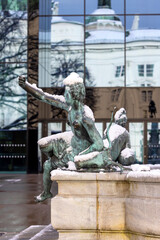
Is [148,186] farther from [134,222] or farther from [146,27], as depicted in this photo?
[146,27]

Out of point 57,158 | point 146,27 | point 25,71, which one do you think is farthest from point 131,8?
point 57,158

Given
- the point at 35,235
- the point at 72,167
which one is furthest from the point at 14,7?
the point at 72,167

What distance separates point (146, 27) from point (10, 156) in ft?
28.2

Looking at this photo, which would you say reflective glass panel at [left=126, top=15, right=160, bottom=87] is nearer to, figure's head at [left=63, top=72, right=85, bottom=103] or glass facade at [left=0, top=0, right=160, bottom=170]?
glass facade at [left=0, top=0, right=160, bottom=170]

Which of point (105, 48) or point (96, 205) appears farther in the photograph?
point (105, 48)

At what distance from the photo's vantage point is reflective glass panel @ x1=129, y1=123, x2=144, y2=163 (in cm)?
2353

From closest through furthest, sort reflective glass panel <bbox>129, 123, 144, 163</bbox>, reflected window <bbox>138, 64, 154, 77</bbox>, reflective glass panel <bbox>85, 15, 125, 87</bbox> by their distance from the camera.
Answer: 1. reflective glass panel <bbox>129, 123, 144, 163</bbox>
2. reflected window <bbox>138, 64, 154, 77</bbox>
3. reflective glass panel <bbox>85, 15, 125, 87</bbox>

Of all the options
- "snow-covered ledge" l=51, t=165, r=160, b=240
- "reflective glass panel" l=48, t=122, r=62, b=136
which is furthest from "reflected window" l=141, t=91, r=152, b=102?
"snow-covered ledge" l=51, t=165, r=160, b=240

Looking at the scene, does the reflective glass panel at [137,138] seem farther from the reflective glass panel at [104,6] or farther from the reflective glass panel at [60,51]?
the reflective glass panel at [104,6]

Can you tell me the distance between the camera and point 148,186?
14.7 ft

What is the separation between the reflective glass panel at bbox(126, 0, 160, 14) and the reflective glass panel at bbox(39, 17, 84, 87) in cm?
235

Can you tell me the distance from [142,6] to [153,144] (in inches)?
252

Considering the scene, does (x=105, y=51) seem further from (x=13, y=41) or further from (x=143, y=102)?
(x=13, y=41)

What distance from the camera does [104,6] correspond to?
2458cm
